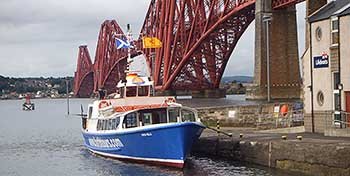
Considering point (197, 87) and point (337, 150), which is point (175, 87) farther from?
point (337, 150)

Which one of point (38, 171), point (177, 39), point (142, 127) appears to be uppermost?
point (177, 39)

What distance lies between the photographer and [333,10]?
116 ft

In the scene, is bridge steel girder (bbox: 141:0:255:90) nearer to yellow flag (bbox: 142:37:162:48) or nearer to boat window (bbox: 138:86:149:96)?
yellow flag (bbox: 142:37:162:48)

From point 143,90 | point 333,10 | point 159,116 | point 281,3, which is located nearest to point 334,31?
point 333,10

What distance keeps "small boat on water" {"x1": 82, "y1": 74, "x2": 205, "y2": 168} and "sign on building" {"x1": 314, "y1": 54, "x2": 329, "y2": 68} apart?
666 centimetres

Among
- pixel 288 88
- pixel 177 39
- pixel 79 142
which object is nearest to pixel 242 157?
pixel 79 142

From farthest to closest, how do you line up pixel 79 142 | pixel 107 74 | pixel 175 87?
pixel 107 74 → pixel 175 87 → pixel 79 142

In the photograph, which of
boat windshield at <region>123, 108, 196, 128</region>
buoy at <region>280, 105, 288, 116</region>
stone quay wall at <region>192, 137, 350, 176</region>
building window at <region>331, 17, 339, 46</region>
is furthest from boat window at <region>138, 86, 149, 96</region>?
building window at <region>331, 17, 339, 46</region>

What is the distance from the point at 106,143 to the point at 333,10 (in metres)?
15.4

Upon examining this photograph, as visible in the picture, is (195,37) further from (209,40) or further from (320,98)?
(320,98)

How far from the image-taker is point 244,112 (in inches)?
1917

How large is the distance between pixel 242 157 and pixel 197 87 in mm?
97694

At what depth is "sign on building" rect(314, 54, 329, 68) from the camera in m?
34.4

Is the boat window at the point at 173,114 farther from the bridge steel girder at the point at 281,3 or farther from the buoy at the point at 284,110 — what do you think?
the bridge steel girder at the point at 281,3
